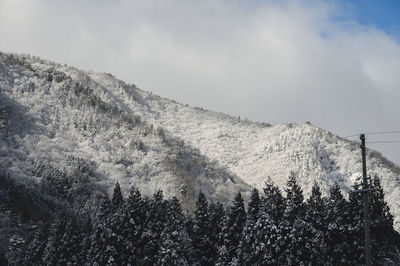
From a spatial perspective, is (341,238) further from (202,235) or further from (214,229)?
(202,235)

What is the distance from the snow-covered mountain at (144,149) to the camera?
423 feet

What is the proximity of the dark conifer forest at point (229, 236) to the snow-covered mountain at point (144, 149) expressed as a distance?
56.4m

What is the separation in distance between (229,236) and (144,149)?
93.2m

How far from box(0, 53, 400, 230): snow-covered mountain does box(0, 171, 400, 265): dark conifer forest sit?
56.4 m

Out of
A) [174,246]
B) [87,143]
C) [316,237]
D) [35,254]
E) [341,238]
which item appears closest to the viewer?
[316,237]

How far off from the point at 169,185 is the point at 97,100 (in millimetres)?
46590

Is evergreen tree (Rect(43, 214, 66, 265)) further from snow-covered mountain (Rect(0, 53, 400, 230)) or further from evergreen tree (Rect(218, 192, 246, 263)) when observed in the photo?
snow-covered mountain (Rect(0, 53, 400, 230))

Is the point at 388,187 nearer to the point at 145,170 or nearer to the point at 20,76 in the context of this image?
the point at 145,170

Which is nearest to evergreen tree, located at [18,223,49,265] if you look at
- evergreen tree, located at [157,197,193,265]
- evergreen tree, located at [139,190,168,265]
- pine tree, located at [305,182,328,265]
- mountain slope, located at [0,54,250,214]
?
evergreen tree, located at [139,190,168,265]

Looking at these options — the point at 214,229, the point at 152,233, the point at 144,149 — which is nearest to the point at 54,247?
the point at 152,233

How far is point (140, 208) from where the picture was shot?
5766 centimetres

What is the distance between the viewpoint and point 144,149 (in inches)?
5822

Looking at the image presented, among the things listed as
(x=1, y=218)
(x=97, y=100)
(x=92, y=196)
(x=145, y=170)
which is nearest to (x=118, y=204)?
(x=1, y=218)

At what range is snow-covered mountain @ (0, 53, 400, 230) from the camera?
129 metres
